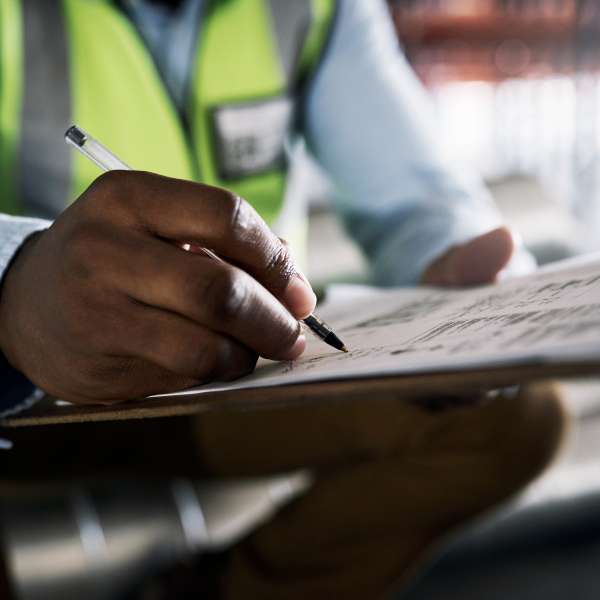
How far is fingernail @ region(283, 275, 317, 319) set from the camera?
1.19ft

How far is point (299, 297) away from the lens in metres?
0.37

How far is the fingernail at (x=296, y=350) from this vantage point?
0.37 m

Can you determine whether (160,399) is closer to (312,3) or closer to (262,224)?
(262,224)

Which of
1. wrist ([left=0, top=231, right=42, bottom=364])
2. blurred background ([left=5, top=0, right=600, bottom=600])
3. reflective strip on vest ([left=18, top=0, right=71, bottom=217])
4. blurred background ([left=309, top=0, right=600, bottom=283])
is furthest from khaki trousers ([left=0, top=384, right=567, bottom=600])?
blurred background ([left=309, top=0, right=600, bottom=283])

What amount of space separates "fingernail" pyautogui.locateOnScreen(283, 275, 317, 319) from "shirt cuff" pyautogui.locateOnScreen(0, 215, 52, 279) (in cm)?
15

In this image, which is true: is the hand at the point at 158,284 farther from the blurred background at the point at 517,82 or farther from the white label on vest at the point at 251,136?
the blurred background at the point at 517,82

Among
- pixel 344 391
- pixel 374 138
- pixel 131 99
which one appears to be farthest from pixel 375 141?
pixel 344 391

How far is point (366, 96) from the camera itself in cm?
100

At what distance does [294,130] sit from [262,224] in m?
0.70

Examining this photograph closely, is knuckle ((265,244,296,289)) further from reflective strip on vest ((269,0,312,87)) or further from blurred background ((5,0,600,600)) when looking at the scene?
reflective strip on vest ((269,0,312,87))

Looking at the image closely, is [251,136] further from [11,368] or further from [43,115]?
[11,368]

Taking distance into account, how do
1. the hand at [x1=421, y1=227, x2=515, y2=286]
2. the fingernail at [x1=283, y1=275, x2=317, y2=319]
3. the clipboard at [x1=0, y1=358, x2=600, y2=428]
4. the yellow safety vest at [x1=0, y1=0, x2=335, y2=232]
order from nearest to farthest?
the clipboard at [x1=0, y1=358, x2=600, y2=428], the fingernail at [x1=283, y1=275, x2=317, y2=319], the hand at [x1=421, y1=227, x2=515, y2=286], the yellow safety vest at [x1=0, y1=0, x2=335, y2=232]

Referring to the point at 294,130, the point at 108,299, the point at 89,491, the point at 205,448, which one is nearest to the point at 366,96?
the point at 294,130

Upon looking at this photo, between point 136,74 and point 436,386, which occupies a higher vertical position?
point 136,74
